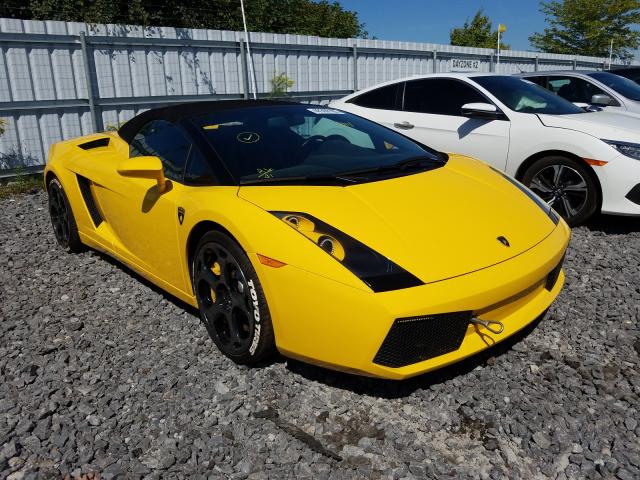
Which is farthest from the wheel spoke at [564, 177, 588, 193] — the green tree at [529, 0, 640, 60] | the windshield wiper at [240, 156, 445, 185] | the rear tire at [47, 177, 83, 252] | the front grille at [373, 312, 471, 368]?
the green tree at [529, 0, 640, 60]

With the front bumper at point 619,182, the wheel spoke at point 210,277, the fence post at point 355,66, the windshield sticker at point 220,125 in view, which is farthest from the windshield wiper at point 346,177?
the fence post at point 355,66

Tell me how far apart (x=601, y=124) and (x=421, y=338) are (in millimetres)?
3460

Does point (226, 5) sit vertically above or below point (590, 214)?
above

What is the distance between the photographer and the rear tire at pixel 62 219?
420 cm

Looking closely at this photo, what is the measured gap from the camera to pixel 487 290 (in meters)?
2.21

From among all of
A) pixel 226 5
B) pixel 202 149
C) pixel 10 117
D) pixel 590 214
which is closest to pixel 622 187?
pixel 590 214

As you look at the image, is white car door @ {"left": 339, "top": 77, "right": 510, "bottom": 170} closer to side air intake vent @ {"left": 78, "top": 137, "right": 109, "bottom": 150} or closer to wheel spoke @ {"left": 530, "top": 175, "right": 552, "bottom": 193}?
wheel spoke @ {"left": 530, "top": 175, "right": 552, "bottom": 193}

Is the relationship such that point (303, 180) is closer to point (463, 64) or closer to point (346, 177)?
point (346, 177)

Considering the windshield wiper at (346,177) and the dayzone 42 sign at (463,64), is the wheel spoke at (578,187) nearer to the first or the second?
the windshield wiper at (346,177)

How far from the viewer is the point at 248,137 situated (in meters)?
3.04

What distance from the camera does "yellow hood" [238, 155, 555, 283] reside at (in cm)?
228

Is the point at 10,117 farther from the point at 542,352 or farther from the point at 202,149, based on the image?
the point at 542,352

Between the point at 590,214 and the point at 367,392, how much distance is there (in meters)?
3.06

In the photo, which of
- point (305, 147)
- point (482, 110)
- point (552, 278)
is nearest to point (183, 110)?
point (305, 147)
